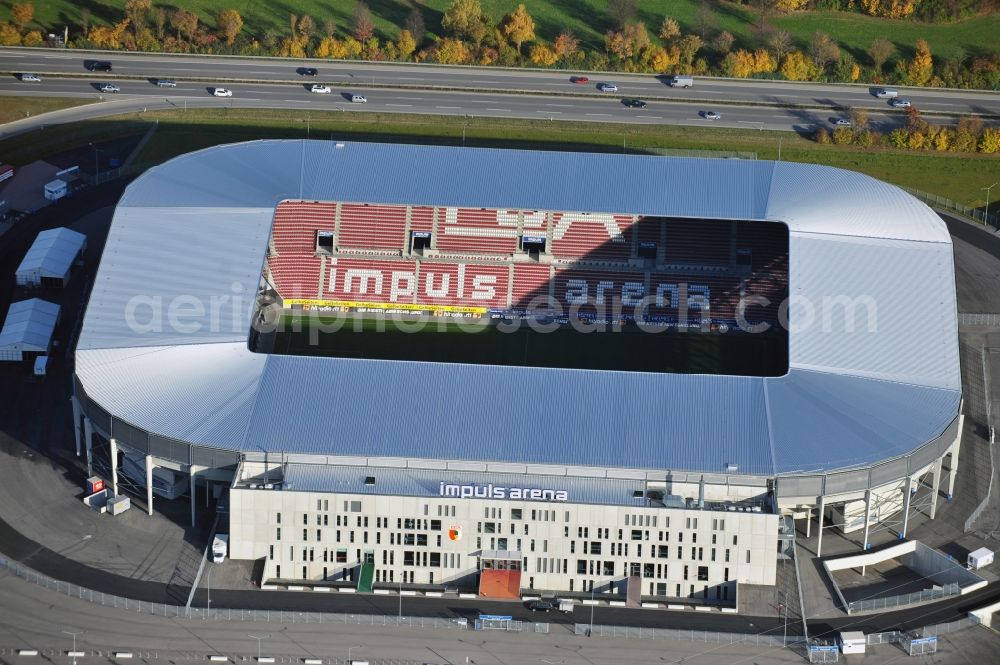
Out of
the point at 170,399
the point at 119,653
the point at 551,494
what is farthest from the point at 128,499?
the point at 551,494

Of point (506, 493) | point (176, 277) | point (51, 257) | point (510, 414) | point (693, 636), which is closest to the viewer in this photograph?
point (693, 636)

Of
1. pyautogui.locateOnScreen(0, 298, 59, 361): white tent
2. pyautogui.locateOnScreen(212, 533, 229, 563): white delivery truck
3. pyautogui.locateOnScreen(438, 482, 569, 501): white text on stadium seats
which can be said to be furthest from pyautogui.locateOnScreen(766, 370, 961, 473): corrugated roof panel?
pyautogui.locateOnScreen(0, 298, 59, 361): white tent

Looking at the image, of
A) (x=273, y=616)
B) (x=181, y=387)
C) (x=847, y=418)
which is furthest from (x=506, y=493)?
(x=847, y=418)

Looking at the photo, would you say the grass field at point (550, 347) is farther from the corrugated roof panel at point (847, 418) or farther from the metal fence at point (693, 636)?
the metal fence at point (693, 636)

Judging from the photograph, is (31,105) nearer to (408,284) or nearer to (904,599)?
(408,284)

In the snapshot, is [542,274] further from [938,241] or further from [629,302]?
[938,241]
